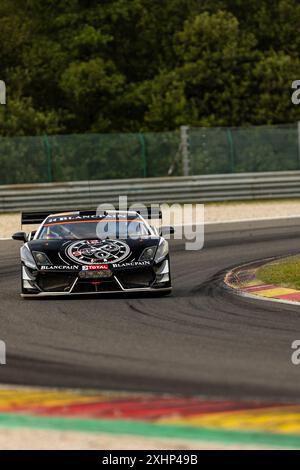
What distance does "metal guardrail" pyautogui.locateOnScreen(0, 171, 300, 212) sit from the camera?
31359mm

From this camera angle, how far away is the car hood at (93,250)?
14.2 meters

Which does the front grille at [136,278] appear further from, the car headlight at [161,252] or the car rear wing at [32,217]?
the car rear wing at [32,217]

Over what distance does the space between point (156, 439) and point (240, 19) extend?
46.4 metres

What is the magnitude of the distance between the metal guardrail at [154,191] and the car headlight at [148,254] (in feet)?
55.2

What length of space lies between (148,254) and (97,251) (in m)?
0.63

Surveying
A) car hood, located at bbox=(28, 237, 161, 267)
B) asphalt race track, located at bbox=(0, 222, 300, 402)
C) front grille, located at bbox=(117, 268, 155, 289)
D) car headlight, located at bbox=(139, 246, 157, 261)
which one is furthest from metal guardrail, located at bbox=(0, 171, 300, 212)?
front grille, located at bbox=(117, 268, 155, 289)

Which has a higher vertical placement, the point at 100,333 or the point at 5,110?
the point at 5,110

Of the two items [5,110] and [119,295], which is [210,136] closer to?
[5,110]

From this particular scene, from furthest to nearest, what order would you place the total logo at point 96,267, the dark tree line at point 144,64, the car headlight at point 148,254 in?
1. the dark tree line at point 144,64
2. the car headlight at point 148,254
3. the total logo at point 96,267

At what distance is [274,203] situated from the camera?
32000 mm

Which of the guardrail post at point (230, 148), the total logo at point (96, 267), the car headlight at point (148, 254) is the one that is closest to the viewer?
the total logo at point (96, 267)

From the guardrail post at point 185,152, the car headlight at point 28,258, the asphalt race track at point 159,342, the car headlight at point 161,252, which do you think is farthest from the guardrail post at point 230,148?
the car headlight at point 28,258

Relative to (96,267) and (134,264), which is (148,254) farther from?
(96,267)
